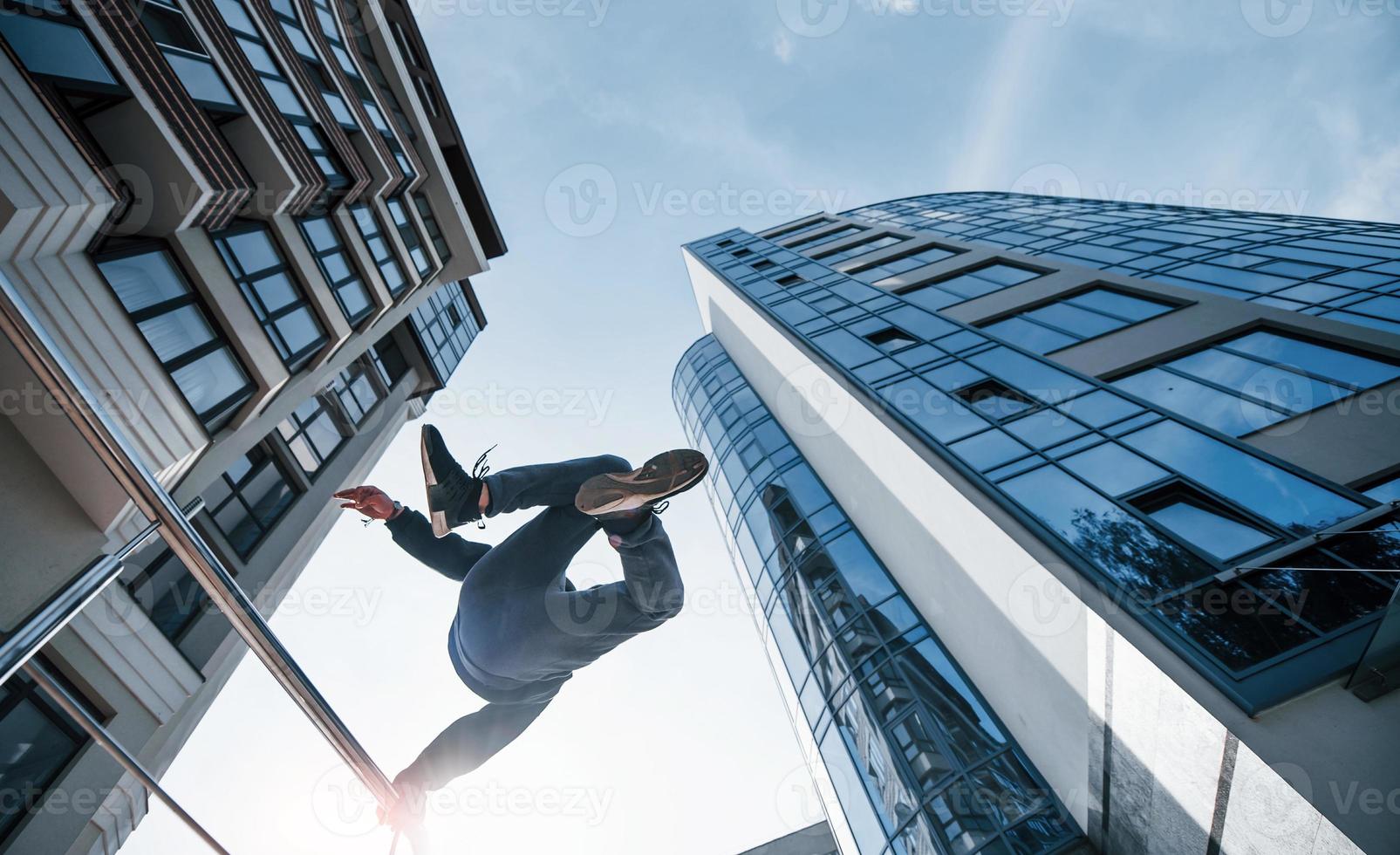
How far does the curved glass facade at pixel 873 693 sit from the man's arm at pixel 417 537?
8.56 meters

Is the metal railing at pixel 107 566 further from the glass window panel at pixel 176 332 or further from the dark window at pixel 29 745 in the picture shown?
the dark window at pixel 29 745

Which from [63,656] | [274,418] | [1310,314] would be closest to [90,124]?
[274,418]

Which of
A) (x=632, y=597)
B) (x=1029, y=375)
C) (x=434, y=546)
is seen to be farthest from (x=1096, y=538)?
(x=434, y=546)

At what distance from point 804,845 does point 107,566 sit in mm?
27319

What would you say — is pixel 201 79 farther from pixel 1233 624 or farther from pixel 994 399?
pixel 1233 624

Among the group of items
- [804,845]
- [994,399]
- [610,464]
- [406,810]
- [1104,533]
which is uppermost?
[610,464]

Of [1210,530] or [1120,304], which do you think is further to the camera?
[1120,304]

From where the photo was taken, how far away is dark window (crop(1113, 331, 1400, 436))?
30.0ft

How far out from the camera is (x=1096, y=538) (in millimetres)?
7688

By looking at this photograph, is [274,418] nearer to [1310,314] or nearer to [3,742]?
[3,742]

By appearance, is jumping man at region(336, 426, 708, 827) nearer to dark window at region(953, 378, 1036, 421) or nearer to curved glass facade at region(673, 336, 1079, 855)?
curved glass facade at region(673, 336, 1079, 855)

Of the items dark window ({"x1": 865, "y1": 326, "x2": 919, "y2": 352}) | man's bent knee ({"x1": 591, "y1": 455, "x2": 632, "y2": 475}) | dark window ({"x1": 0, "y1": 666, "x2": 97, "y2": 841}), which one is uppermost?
man's bent knee ({"x1": 591, "y1": 455, "x2": 632, "y2": 475})

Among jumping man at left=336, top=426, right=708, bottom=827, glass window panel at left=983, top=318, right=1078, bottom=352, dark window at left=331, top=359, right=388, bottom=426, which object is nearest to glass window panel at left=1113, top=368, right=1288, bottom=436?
glass window panel at left=983, top=318, right=1078, bottom=352

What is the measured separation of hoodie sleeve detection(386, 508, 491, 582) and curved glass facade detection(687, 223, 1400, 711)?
22.7ft
